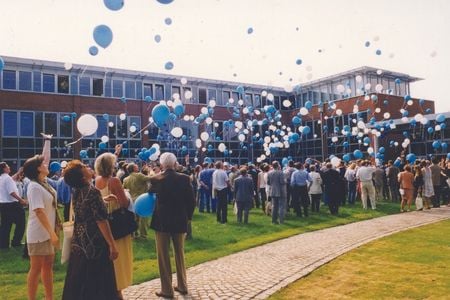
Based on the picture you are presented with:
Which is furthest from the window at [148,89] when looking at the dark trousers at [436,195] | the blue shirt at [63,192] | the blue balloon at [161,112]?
the blue balloon at [161,112]

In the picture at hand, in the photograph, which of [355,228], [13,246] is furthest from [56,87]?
[355,228]

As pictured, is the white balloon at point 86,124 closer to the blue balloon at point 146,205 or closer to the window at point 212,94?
the blue balloon at point 146,205

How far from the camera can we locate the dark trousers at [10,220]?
8672mm

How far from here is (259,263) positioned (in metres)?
7.13

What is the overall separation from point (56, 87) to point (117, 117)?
4939 mm

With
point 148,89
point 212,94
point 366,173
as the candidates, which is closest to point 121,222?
point 366,173

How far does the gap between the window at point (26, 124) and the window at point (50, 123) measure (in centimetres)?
95

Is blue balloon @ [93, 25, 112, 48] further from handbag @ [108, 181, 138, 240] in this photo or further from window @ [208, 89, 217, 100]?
window @ [208, 89, 217, 100]

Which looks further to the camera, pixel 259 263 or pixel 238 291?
pixel 259 263

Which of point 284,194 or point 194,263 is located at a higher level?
point 284,194

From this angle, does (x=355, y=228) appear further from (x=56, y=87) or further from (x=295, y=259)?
(x=56, y=87)

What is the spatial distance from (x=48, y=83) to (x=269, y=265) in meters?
28.0

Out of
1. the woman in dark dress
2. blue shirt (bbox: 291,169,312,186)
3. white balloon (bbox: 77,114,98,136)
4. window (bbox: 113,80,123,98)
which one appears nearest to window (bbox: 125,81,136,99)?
window (bbox: 113,80,123,98)

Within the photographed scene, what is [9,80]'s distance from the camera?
1133 inches
